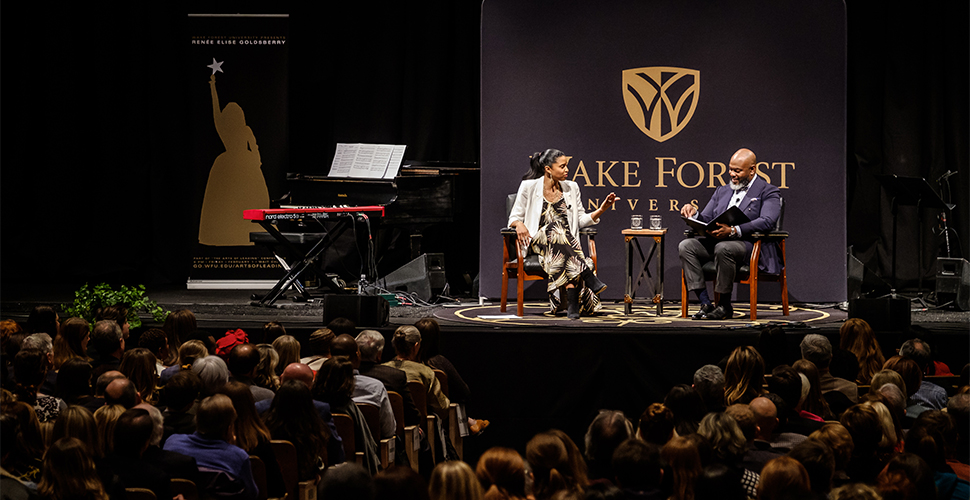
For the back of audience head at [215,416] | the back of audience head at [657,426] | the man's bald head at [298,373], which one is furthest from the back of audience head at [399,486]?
the man's bald head at [298,373]

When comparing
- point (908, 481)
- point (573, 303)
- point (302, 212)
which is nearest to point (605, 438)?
point (908, 481)

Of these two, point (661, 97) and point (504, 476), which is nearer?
point (504, 476)

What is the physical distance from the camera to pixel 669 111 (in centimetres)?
724

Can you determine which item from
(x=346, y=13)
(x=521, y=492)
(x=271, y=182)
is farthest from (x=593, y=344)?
(x=346, y=13)

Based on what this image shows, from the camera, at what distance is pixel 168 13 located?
919 cm

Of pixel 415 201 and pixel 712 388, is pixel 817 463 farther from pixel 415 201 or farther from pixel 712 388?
pixel 415 201

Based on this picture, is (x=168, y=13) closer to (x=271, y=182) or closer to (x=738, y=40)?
(x=271, y=182)

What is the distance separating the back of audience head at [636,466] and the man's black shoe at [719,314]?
3894mm

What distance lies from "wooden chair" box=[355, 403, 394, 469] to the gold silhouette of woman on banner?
5515 mm

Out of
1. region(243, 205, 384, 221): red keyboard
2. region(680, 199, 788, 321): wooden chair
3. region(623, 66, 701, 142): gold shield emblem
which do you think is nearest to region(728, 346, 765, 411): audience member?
region(680, 199, 788, 321): wooden chair

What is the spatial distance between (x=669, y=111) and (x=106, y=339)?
16.1 feet

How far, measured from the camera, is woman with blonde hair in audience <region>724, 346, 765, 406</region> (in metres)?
3.51

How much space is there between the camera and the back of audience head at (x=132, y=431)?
246cm

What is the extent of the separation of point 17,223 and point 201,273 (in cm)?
252
